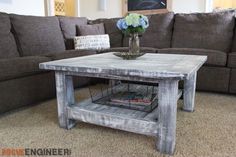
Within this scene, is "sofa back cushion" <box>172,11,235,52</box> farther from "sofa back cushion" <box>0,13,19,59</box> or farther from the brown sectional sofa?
"sofa back cushion" <box>0,13,19,59</box>

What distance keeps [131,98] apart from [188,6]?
3007 mm

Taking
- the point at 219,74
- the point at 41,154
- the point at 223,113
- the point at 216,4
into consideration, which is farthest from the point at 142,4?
the point at 41,154

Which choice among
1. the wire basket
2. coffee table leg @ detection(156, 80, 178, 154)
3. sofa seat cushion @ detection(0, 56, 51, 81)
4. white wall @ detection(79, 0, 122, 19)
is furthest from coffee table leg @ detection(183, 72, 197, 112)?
white wall @ detection(79, 0, 122, 19)

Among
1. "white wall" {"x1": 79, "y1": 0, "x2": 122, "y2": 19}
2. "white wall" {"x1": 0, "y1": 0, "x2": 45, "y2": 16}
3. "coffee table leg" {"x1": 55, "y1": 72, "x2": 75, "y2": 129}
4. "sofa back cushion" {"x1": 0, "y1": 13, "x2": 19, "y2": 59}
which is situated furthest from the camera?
"white wall" {"x1": 79, "y1": 0, "x2": 122, "y2": 19}

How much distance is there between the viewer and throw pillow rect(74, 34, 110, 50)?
291cm

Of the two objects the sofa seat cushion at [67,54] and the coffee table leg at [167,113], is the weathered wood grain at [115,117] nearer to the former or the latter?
the coffee table leg at [167,113]

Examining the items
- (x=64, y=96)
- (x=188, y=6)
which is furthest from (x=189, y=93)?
(x=188, y=6)

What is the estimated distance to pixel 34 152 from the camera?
4.34ft

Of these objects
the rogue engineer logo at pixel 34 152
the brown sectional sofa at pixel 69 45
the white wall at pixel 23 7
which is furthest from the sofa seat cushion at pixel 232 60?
the white wall at pixel 23 7

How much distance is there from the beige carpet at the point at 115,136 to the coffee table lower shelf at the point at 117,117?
0.37 feet

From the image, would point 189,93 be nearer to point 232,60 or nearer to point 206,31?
point 232,60

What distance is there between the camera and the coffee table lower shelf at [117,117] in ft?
4.33

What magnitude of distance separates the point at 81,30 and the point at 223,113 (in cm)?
211

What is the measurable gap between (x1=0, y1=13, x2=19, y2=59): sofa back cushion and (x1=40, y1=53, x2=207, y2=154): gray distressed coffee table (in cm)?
96
